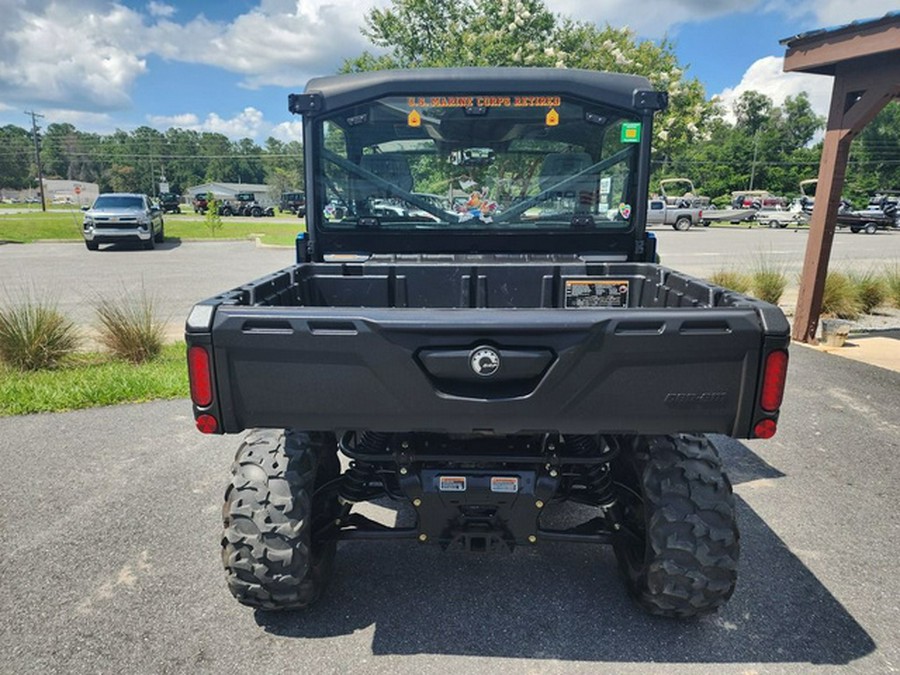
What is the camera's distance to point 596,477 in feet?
9.13

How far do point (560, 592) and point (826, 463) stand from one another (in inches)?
109

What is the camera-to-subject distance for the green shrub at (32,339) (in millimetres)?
6348

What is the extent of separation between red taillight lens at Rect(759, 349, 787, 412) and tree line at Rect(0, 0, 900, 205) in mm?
6179

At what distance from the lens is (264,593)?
2525mm

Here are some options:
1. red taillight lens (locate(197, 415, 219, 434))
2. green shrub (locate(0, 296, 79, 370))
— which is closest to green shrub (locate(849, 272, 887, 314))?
red taillight lens (locate(197, 415, 219, 434))

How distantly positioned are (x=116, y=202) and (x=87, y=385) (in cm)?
1681

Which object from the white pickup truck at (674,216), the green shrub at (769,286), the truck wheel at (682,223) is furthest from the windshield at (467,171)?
the truck wheel at (682,223)

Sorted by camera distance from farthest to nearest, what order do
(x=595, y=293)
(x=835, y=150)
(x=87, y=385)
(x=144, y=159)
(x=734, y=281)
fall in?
1. (x=144, y=159)
2. (x=734, y=281)
3. (x=835, y=150)
4. (x=87, y=385)
5. (x=595, y=293)

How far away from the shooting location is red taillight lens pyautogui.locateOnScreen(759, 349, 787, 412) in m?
2.10

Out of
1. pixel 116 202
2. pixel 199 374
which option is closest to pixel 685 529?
pixel 199 374

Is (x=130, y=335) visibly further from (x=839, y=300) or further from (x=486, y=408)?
(x=839, y=300)

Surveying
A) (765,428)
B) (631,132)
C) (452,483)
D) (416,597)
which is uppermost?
(631,132)

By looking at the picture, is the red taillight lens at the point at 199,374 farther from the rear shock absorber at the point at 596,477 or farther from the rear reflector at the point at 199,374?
the rear shock absorber at the point at 596,477

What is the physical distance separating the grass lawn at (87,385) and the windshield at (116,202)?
1536cm
